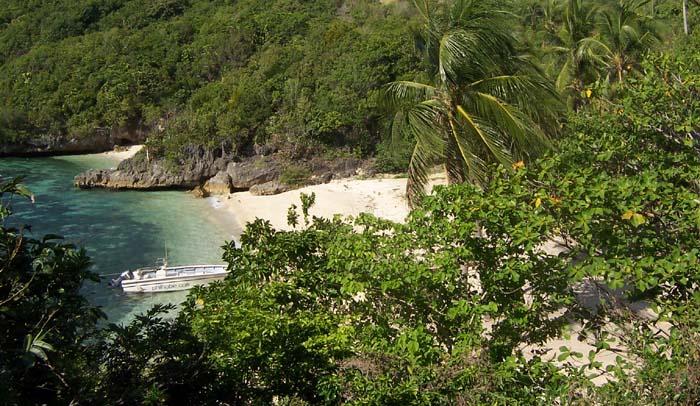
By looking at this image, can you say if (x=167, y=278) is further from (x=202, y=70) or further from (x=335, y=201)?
(x=202, y=70)

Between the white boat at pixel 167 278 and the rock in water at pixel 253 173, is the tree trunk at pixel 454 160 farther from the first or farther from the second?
the rock in water at pixel 253 173

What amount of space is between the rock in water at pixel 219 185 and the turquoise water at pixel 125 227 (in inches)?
47.6

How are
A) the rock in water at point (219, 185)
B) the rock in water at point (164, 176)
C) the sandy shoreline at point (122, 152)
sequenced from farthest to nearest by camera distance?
the sandy shoreline at point (122, 152) < the rock in water at point (164, 176) < the rock in water at point (219, 185)

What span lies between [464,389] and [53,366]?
293 centimetres

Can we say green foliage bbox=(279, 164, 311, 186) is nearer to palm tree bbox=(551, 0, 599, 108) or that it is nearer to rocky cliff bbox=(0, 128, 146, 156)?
palm tree bbox=(551, 0, 599, 108)

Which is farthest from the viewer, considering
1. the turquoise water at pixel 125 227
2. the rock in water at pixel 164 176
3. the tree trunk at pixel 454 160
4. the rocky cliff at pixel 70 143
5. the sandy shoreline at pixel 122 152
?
the rocky cliff at pixel 70 143

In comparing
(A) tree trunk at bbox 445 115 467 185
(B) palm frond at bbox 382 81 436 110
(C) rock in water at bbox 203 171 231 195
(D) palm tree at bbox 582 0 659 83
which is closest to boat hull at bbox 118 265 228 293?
(B) palm frond at bbox 382 81 436 110

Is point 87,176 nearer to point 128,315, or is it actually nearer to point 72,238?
point 72,238

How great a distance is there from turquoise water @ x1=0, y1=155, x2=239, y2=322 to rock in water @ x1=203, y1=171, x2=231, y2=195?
47.6 inches

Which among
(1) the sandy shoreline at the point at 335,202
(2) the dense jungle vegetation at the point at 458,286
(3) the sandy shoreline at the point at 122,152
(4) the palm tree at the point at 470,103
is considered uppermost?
(4) the palm tree at the point at 470,103

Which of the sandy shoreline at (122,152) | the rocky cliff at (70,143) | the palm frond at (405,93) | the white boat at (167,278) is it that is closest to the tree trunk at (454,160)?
the palm frond at (405,93)

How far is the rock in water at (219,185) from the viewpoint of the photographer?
2861cm

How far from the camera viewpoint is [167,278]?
15.5m

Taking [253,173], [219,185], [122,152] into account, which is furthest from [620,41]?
[122,152]
